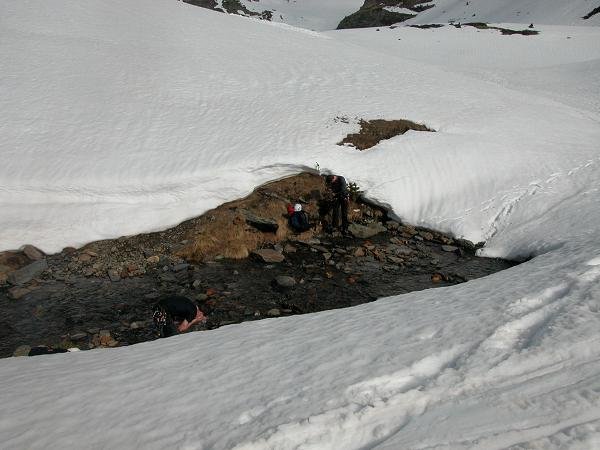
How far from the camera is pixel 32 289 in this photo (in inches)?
351

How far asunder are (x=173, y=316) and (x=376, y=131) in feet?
35.5

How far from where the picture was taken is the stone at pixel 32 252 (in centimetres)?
980

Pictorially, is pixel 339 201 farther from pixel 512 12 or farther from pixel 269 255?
pixel 512 12

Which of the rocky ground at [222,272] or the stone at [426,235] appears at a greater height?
the stone at [426,235]

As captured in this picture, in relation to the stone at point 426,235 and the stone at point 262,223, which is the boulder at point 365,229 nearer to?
the stone at point 426,235

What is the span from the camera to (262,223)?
11.3 m

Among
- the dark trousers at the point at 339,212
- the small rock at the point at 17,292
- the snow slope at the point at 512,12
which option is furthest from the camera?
the snow slope at the point at 512,12

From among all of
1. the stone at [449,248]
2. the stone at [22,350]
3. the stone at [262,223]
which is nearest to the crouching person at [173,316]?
the stone at [22,350]

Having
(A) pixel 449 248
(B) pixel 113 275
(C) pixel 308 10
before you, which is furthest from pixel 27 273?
(C) pixel 308 10

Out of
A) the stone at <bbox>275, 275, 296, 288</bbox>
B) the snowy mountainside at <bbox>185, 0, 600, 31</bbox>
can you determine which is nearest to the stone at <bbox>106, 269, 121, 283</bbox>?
the stone at <bbox>275, 275, 296, 288</bbox>

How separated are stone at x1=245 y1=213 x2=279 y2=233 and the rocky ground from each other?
3 cm

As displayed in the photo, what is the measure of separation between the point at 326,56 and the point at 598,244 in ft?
61.7

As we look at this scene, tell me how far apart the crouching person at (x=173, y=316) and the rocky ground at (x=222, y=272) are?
580 mm

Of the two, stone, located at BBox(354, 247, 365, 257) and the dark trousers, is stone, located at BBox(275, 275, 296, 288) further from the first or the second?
the dark trousers
